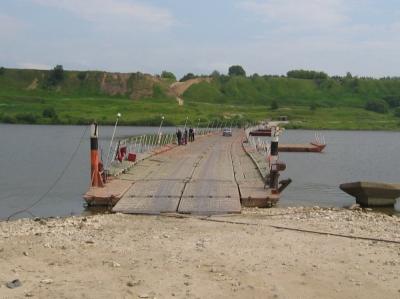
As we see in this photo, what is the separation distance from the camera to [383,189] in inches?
806

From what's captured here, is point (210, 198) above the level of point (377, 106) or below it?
below

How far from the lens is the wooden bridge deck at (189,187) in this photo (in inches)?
625

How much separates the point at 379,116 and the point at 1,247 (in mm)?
148482

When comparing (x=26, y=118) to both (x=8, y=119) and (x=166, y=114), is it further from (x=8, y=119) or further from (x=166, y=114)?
(x=166, y=114)

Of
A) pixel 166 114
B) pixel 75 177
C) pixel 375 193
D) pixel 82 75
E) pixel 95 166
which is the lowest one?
pixel 75 177

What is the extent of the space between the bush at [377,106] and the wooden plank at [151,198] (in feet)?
493

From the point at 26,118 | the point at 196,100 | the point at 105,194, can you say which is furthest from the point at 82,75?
the point at 105,194

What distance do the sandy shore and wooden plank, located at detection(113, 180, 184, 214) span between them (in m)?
1.45

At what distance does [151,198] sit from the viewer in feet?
56.5

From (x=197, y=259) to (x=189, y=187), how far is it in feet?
31.4

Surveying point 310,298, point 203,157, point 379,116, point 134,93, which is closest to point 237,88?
point 134,93

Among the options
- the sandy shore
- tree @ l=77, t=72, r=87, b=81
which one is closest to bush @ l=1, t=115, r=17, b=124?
tree @ l=77, t=72, r=87, b=81

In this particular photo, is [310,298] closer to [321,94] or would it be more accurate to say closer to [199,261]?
[199,261]

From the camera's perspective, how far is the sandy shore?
829 centimetres
